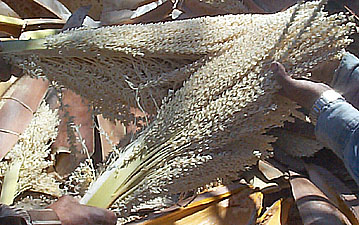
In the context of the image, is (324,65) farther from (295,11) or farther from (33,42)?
(33,42)

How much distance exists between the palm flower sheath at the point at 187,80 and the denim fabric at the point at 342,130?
15 centimetres

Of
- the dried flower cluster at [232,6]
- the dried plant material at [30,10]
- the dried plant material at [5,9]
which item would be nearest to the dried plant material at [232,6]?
the dried flower cluster at [232,6]

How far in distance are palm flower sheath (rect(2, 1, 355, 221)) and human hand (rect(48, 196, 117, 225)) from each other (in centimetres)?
6

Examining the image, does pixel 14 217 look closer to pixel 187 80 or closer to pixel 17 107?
pixel 187 80

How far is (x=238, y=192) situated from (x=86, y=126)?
1.95 ft

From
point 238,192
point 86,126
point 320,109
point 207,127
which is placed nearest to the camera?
point 320,109

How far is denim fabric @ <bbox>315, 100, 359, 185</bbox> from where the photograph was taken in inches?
28.8

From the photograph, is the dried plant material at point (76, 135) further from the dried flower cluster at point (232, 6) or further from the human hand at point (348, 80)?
the human hand at point (348, 80)

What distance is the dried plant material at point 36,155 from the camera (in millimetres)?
1324

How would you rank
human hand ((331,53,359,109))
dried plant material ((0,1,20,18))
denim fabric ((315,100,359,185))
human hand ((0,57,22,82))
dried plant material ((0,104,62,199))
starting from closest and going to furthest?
denim fabric ((315,100,359,185)), human hand ((331,53,359,109)), human hand ((0,57,22,82)), dried plant material ((0,104,62,199)), dried plant material ((0,1,20,18))

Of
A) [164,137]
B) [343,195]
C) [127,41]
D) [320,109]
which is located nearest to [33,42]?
[127,41]

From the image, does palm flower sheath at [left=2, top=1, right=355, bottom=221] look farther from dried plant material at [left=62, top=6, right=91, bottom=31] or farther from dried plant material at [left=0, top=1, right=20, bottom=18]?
dried plant material at [left=0, top=1, right=20, bottom=18]

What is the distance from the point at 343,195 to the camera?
1.09m

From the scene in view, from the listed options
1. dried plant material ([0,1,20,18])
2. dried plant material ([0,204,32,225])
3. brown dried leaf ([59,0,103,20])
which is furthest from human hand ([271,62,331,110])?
dried plant material ([0,1,20,18])
